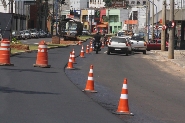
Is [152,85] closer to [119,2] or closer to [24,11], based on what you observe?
[24,11]

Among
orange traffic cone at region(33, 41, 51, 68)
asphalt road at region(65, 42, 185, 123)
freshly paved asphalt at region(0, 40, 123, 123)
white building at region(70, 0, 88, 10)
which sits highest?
white building at region(70, 0, 88, 10)

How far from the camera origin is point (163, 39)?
2078 inches

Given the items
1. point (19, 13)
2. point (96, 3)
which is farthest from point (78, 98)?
point (96, 3)

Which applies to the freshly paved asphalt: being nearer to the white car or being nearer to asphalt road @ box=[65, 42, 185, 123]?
asphalt road @ box=[65, 42, 185, 123]

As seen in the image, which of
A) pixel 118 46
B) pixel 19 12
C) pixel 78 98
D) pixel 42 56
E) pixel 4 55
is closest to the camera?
pixel 78 98

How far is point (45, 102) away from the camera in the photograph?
13.0 m

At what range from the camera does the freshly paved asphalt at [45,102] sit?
10.7 m

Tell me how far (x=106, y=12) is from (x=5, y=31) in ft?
402

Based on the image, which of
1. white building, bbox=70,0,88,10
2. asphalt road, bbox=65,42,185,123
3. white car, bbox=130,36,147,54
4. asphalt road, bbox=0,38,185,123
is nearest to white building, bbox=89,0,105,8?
white building, bbox=70,0,88,10

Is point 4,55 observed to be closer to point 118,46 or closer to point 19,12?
point 118,46

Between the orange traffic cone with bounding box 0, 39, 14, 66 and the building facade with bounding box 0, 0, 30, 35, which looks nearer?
the orange traffic cone with bounding box 0, 39, 14, 66

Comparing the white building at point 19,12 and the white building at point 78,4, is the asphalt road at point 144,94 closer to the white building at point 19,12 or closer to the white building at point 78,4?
the white building at point 19,12

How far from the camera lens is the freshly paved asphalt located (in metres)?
10.7

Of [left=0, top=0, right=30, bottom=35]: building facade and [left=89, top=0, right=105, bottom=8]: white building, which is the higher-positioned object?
[left=89, top=0, right=105, bottom=8]: white building
